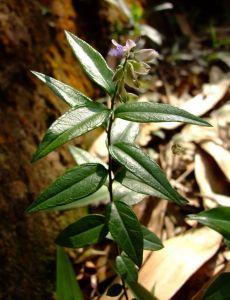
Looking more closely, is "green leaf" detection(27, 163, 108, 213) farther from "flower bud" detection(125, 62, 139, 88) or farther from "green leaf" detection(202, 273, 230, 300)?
"green leaf" detection(202, 273, 230, 300)

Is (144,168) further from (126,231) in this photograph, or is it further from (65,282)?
(65,282)

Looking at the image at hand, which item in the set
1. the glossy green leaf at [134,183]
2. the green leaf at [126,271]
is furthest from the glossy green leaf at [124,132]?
the green leaf at [126,271]

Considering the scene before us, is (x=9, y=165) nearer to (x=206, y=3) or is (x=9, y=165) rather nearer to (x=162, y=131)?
(x=162, y=131)

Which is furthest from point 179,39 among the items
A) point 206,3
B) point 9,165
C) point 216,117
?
point 9,165

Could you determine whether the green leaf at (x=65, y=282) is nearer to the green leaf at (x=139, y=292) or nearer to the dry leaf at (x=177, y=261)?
the green leaf at (x=139, y=292)

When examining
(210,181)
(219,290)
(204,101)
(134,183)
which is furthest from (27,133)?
(204,101)

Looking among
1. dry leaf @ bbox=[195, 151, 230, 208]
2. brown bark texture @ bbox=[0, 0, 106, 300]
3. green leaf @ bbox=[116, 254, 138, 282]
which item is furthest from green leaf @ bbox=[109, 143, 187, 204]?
dry leaf @ bbox=[195, 151, 230, 208]
